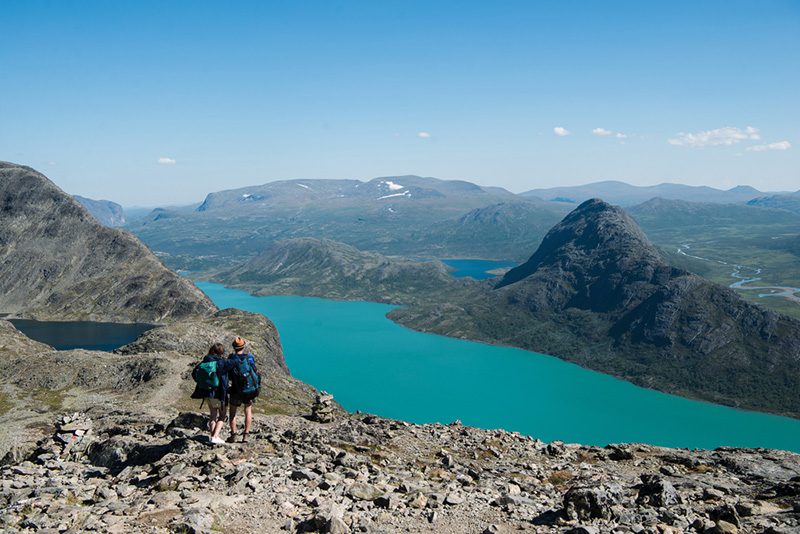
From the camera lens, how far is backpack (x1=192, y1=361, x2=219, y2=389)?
24.2 m

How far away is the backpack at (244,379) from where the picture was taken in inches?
974

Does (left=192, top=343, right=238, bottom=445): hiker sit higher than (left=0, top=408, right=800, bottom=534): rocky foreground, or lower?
higher

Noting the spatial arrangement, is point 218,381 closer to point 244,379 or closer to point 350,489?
point 244,379

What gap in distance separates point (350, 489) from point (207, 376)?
8841mm

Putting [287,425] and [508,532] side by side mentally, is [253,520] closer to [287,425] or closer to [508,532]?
[508,532]

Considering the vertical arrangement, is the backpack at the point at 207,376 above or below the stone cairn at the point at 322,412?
above

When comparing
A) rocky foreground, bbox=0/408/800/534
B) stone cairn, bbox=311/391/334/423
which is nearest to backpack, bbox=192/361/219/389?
rocky foreground, bbox=0/408/800/534

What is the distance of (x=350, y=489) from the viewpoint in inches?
878

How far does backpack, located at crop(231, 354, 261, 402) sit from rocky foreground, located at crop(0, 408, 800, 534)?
3211mm

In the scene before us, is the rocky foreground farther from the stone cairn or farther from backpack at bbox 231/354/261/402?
the stone cairn

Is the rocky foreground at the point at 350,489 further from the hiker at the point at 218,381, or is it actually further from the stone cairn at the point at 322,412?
the stone cairn at the point at 322,412

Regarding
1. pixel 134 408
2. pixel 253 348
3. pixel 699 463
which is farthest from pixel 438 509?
pixel 253 348

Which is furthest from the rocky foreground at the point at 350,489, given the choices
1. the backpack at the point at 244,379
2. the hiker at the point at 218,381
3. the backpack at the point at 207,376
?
the backpack at the point at 207,376

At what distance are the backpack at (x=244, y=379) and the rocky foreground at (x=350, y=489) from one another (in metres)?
3.21
